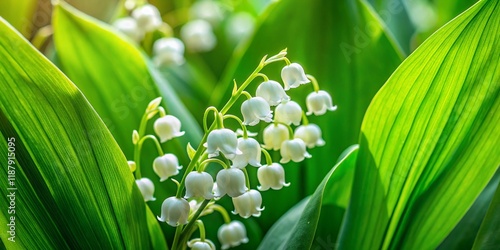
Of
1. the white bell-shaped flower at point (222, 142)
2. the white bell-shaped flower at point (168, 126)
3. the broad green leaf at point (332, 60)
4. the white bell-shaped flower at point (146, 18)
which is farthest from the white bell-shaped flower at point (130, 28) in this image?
the white bell-shaped flower at point (222, 142)

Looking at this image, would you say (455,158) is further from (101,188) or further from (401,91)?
(101,188)

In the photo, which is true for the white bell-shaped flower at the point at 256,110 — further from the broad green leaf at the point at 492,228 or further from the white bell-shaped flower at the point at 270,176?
the broad green leaf at the point at 492,228

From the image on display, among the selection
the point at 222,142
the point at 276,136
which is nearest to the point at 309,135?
the point at 276,136

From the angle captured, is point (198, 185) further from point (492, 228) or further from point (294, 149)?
point (492, 228)

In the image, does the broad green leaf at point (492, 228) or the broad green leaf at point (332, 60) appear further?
the broad green leaf at point (332, 60)

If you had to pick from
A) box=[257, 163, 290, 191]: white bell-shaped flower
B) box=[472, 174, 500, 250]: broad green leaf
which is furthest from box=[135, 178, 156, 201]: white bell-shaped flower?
box=[472, 174, 500, 250]: broad green leaf

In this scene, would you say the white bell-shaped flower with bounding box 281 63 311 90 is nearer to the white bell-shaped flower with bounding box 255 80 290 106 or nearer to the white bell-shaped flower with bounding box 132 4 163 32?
the white bell-shaped flower with bounding box 255 80 290 106
